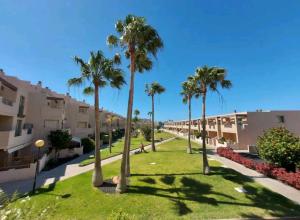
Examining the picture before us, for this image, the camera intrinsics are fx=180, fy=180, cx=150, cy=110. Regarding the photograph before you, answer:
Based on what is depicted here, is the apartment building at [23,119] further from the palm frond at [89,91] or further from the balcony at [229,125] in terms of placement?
the balcony at [229,125]

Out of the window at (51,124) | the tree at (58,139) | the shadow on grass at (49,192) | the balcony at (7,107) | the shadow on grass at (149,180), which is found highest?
the balcony at (7,107)

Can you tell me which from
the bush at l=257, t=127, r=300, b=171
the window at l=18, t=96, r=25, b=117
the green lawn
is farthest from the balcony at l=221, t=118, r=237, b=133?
the window at l=18, t=96, r=25, b=117

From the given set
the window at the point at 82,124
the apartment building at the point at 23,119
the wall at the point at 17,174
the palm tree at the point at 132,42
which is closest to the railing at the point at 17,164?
the apartment building at the point at 23,119

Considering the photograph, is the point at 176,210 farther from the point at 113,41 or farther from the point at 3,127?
the point at 3,127

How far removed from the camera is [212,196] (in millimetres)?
12852

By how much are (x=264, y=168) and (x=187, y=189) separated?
9670 mm

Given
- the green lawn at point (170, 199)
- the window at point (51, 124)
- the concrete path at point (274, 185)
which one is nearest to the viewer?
the green lawn at point (170, 199)

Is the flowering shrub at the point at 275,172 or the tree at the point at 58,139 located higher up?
the tree at the point at 58,139

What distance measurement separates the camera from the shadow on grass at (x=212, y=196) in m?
10.9

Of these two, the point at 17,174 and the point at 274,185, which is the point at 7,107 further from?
the point at 274,185

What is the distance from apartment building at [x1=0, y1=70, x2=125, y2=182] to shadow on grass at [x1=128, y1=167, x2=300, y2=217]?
47.9ft

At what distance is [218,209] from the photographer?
428 inches

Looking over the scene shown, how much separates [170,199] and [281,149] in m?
12.0

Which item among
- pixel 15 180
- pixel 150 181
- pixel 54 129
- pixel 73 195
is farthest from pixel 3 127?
pixel 150 181
